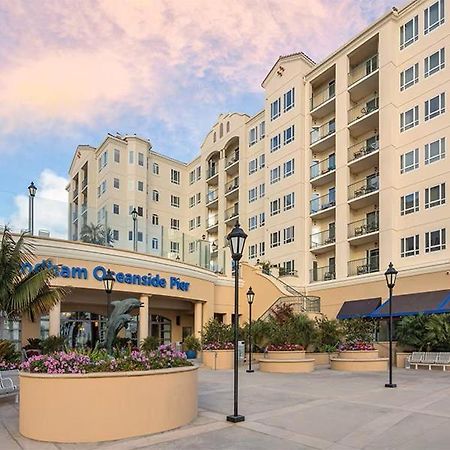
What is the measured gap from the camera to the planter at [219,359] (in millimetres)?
24406

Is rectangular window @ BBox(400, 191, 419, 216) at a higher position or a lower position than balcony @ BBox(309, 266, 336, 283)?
higher

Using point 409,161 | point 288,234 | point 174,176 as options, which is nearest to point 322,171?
point 288,234

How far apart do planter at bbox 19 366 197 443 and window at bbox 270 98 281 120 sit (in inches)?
1473

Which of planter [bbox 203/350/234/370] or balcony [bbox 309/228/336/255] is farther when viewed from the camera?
balcony [bbox 309/228/336/255]

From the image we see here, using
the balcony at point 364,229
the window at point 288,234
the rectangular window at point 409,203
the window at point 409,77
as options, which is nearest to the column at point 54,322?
the balcony at point 364,229

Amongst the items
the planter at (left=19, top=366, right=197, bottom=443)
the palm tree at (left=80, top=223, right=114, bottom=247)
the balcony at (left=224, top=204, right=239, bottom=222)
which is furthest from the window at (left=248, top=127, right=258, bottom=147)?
the planter at (left=19, top=366, right=197, bottom=443)

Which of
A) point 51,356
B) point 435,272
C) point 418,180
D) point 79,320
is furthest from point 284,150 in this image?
point 51,356

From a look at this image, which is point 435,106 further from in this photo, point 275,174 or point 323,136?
point 275,174

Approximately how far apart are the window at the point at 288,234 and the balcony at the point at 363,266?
19.5 ft

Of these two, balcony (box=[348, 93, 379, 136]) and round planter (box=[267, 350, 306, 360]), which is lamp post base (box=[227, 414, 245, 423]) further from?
balcony (box=[348, 93, 379, 136])

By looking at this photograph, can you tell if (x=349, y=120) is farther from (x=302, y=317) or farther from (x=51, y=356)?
(x=51, y=356)

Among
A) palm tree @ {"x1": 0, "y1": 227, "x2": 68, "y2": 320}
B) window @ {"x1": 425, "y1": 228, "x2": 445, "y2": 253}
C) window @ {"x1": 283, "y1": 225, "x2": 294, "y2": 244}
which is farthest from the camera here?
window @ {"x1": 283, "y1": 225, "x2": 294, "y2": 244}

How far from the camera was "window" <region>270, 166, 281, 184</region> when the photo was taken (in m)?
43.2

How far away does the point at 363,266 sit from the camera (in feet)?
117
